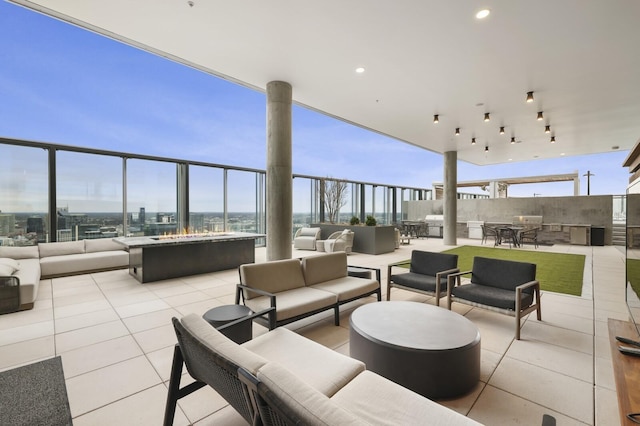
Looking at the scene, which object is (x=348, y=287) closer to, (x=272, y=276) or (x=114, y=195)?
(x=272, y=276)

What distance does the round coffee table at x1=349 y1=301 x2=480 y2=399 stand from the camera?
2064 millimetres

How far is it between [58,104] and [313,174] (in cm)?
806

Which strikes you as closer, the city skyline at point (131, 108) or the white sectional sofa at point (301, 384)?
the white sectional sofa at point (301, 384)

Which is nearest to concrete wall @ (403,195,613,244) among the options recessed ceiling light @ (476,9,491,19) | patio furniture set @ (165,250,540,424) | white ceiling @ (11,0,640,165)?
white ceiling @ (11,0,640,165)

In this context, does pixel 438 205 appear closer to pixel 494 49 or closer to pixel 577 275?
pixel 577 275

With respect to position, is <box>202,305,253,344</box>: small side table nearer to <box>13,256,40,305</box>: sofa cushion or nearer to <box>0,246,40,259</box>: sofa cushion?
<box>13,256,40,305</box>: sofa cushion

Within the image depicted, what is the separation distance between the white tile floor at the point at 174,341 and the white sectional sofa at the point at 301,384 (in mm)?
636

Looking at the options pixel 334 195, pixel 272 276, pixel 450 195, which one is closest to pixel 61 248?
pixel 272 276

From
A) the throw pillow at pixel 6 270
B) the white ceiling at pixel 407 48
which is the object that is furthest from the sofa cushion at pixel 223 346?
the throw pillow at pixel 6 270

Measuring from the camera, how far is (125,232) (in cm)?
762

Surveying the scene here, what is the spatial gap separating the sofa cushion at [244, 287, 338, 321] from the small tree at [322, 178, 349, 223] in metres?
6.83

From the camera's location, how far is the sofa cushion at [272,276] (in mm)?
3224

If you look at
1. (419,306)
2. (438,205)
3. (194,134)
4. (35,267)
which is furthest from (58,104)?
(438,205)

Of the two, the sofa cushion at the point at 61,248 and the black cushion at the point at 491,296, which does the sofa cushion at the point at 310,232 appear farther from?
the black cushion at the point at 491,296
